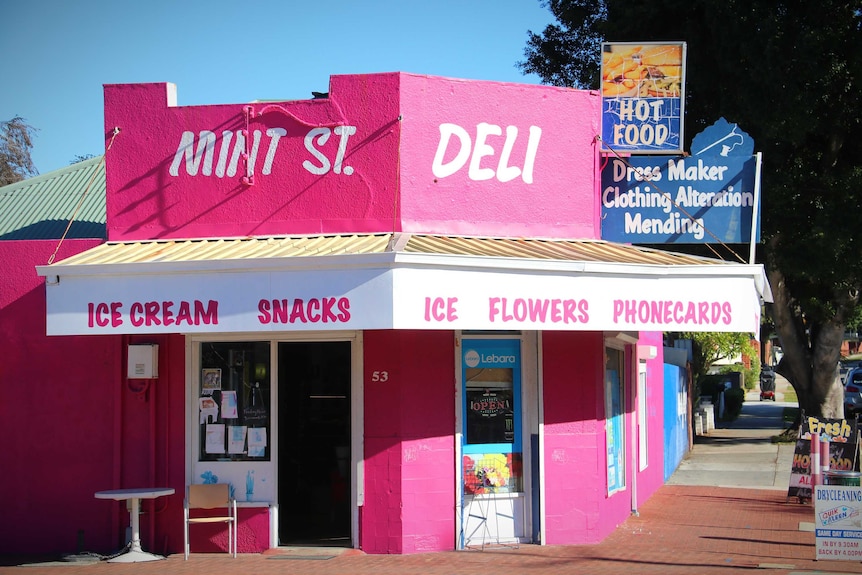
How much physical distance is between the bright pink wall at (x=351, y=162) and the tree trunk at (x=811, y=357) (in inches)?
523

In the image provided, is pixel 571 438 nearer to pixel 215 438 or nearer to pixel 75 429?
pixel 215 438

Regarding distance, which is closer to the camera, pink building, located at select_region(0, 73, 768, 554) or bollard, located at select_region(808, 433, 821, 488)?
pink building, located at select_region(0, 73, 768, 554)

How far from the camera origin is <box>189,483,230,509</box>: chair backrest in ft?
35.2

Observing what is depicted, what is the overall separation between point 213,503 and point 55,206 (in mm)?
6823

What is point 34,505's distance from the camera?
37.4 feet

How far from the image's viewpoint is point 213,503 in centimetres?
1077

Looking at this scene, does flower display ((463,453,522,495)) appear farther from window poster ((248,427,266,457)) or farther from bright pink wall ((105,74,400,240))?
bright pink wall ((105,74,400,240))

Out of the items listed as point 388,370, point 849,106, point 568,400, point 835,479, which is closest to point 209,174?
point 388,370

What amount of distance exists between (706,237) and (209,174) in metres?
6.09

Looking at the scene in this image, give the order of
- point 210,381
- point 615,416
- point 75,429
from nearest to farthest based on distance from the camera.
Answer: point 210,381 → point 75,429 → point 615,416

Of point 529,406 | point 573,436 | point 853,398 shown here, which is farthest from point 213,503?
point 853,398

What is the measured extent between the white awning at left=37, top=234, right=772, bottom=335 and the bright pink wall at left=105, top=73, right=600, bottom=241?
496 millimetres

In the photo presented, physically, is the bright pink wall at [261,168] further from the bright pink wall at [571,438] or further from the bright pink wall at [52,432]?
the bright pink wall at [571,438]

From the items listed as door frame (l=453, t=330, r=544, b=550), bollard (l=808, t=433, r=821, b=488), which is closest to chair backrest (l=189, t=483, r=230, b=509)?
door frame (l=453, t=330, r=544, b=550)
